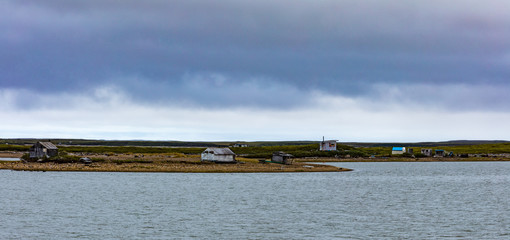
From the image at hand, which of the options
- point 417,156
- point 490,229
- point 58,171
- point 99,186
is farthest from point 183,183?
point 417,156

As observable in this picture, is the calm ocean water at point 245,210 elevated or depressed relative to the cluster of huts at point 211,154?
Result: depressed

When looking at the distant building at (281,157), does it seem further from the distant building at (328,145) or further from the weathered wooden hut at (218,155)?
the distant building at (328,145)

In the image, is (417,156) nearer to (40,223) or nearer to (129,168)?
(129,168)

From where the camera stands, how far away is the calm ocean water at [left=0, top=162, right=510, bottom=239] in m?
40.9

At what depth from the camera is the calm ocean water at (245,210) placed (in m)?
40.9

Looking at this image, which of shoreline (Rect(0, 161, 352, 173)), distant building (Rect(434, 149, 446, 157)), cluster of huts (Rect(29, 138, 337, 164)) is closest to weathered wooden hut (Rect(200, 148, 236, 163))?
cluster of huts (Rect(29, 138, 337, 164))

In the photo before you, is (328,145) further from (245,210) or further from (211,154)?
(245,210)

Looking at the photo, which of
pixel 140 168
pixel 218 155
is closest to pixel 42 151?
pixel 140 168

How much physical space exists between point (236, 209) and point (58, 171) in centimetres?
5953

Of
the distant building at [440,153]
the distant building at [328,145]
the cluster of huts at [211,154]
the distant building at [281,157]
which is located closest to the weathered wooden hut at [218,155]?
the cluster of huts at [211,154]

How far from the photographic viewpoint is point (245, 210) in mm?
54031

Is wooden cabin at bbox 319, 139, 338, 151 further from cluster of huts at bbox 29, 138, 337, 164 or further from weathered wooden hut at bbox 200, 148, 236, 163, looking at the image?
weathered wooden hut at bbox 200, 148, 236, 163

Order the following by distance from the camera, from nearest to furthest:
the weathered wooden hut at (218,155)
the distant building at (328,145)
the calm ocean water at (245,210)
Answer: the calm ocean water at (245,210) < the weathered wooden hut at (218,155) < the distant building at (328,145)

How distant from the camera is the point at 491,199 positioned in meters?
66.4
